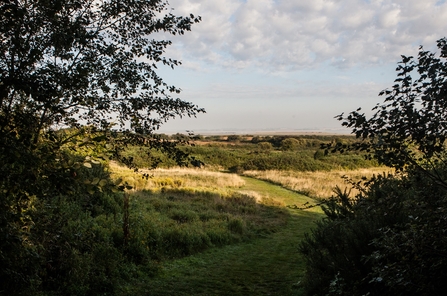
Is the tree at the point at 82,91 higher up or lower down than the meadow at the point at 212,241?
higher up

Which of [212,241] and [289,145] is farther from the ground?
[289,145]

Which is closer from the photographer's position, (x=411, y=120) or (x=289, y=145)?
(x=411, y=120)

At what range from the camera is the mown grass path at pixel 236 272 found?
7777 millimetres

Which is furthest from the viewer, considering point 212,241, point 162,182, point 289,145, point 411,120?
A: point 289,145

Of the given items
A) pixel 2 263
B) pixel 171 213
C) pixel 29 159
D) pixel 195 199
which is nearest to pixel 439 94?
pixel 29 159

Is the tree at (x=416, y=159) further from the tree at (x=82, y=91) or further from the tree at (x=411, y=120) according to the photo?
the tree at (x=82, y=91)

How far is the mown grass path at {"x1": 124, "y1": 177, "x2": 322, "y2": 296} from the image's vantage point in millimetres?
7777

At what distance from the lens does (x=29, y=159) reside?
310 cm

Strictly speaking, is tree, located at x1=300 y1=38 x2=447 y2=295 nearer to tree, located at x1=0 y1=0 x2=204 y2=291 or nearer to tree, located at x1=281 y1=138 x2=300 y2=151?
tree, located at x1=0 y1=0 x2=204 y2=291

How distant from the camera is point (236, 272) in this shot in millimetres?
9281

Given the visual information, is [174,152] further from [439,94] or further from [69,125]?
[439,94]

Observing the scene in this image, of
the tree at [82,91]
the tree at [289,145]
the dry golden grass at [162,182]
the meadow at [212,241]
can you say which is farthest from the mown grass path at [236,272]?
the tree at [289,145]

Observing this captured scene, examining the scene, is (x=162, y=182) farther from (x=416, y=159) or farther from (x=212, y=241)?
(x=416, y=159)

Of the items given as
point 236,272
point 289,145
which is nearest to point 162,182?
point 236,272
